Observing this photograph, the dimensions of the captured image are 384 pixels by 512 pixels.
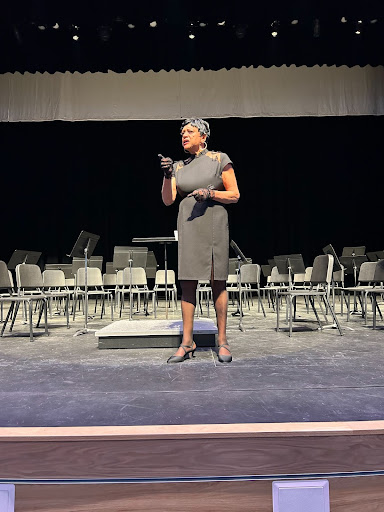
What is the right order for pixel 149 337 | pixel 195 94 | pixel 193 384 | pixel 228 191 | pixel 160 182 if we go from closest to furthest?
pixel 193 384
pixel 228 191
pixel 149 337
pixel 195 94
pixel 160 182

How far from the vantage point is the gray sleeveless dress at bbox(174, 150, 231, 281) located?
269 cm

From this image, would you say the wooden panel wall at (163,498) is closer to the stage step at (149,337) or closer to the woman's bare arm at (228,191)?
the woman's bare arm at (228,191)

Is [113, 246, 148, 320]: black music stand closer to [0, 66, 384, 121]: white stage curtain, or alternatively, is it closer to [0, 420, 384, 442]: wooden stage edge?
[0, 66, 384, 121]: white stage curtain

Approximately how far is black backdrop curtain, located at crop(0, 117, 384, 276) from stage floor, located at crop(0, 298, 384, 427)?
8.03m

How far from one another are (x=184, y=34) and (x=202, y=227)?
5.02 metres

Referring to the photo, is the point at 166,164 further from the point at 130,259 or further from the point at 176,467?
the point at 130,259

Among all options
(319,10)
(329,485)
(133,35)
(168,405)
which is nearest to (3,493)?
(168,405)

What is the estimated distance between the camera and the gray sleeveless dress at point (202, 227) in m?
2.69

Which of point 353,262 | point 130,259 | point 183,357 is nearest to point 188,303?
point 183,357

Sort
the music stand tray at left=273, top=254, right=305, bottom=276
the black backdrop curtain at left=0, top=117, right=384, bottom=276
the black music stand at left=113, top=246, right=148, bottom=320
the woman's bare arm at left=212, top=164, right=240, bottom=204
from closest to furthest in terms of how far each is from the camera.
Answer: the woman's bare arm at left=212, top=164, right=240, bottom=204 → the music stand tray at left=273, top=254, right=305, bottom=276 → the black music stand at left=113, top=246, right=148, bottom=320 → the black backdrop curtain at left=0, top=117, right=384, bottom=276

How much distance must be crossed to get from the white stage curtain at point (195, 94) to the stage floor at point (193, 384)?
6661mm

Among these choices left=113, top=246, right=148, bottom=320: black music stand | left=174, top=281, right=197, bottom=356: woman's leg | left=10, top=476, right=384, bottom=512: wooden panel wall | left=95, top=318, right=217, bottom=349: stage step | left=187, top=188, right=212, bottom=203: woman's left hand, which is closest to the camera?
left=10, top=476, right=384, bottom=512: wooden panel wall

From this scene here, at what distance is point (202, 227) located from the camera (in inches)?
106

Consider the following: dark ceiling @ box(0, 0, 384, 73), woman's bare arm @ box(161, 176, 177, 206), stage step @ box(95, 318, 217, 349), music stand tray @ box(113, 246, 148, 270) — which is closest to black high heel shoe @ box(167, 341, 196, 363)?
stage step @ box(95, 318, 217, 349)
